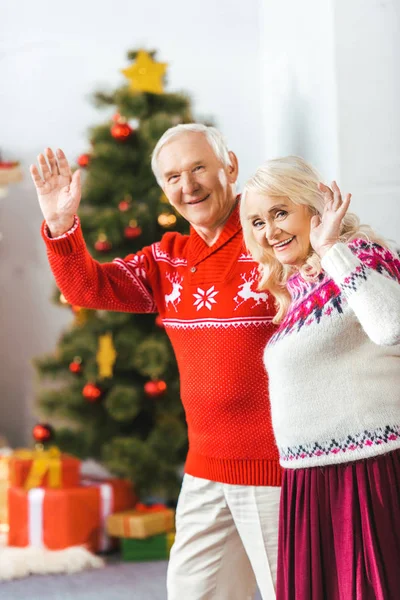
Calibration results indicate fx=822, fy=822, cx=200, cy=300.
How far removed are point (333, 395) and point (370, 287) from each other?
0.23 meters

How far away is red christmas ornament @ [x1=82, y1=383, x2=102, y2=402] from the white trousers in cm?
148

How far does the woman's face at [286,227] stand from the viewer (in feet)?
5.19

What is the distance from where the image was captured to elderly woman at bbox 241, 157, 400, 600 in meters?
1.42

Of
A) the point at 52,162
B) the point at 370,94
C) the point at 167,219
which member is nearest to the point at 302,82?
the point at 370,94

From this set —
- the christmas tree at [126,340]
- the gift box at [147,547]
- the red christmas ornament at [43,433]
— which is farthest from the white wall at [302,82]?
the gift box at [147,547]

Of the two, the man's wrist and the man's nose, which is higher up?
the man's nose

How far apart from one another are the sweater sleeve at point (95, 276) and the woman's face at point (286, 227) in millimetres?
474

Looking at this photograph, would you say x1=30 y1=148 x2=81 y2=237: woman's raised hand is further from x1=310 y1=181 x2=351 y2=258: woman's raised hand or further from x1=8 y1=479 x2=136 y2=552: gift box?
x1=8 y1=479 x2=136 y2=552: gift box

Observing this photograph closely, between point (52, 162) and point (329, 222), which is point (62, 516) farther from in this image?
point (329, 222)

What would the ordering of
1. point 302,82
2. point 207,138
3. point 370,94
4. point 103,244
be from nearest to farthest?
point 207,138
point 370,94
point 302,82
point 103,244

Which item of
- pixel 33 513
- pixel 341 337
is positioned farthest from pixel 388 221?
pixel 33 513

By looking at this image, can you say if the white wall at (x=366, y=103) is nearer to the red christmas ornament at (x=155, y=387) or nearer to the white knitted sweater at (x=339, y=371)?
the white knitted sweater at (x=339, y=371)

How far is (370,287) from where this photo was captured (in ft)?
4.50

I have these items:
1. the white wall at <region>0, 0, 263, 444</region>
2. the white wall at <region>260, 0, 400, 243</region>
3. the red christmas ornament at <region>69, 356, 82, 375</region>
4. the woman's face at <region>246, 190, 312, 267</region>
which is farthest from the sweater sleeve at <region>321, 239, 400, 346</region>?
the white wall at <region>0, 0, 263, 444</region>
